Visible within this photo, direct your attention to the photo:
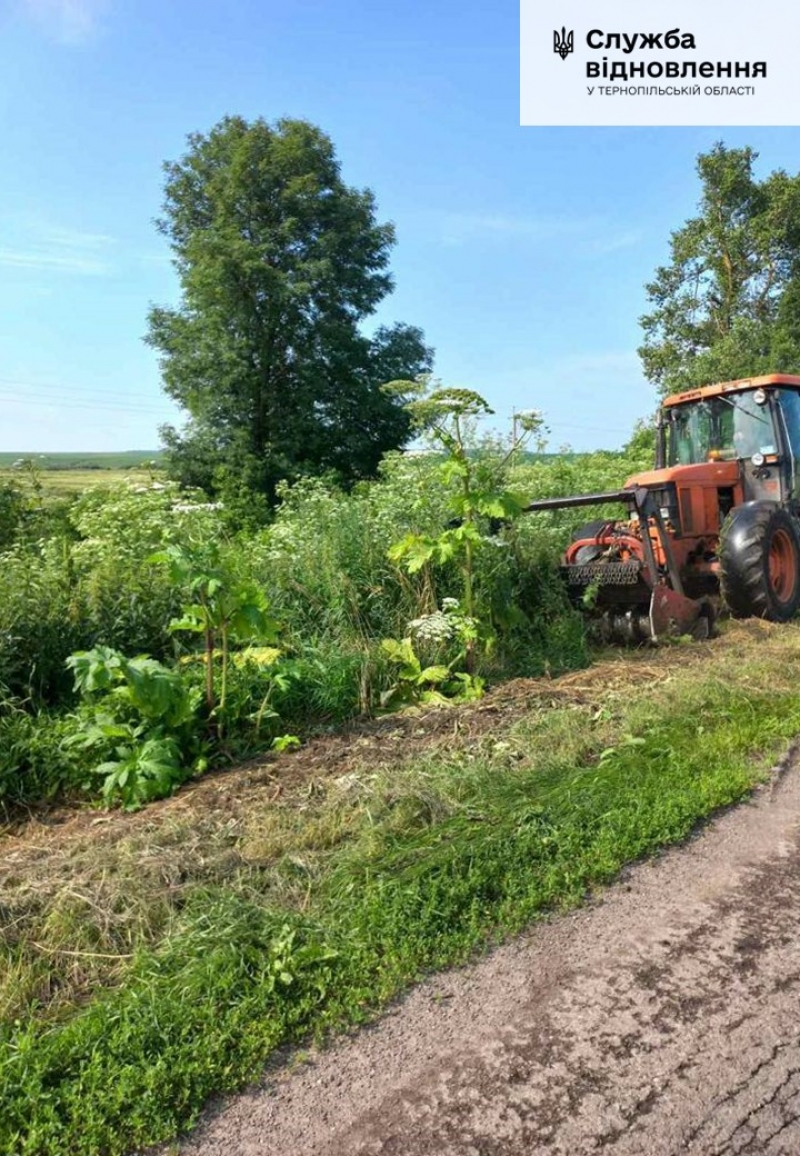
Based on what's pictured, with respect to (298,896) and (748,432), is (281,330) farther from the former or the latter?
(298,896)

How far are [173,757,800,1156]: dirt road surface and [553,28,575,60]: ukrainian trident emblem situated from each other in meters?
9.11

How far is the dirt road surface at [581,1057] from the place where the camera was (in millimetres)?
2084

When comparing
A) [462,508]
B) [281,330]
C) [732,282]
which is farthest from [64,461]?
[732,282]

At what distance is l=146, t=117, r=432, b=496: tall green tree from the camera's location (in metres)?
23.4

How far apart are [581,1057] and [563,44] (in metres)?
9.90

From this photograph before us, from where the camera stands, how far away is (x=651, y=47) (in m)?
9.12

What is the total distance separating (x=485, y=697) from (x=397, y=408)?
19.8m

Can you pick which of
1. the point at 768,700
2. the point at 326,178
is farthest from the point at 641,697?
the point at 326,178

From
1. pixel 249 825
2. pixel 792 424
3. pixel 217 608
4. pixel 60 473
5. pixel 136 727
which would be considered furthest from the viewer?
pixel 60 473

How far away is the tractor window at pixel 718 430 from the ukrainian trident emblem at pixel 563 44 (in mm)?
4047

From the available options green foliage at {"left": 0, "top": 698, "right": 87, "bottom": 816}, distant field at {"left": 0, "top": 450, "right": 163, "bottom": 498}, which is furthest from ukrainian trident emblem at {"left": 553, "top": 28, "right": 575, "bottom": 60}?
green foliage at {"left": 0, "top": 698, "right": 87, "bottom": 816}

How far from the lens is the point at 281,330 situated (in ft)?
79.1

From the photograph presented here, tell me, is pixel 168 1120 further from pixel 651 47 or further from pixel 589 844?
pixel 651 47

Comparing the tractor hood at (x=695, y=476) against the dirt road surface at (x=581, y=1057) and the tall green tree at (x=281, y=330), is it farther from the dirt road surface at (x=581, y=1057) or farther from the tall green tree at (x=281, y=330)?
the tall green tree at (x=281, y=330)
